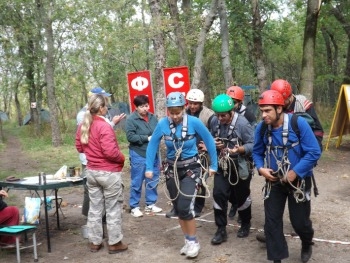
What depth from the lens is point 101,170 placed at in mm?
4867

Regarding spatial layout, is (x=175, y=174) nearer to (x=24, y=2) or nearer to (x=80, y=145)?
(x=80, y=145)

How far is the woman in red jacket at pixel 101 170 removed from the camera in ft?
16.0

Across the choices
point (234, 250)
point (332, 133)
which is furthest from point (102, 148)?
point (332, 133)

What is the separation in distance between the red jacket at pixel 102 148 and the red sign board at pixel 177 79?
9.84 feet

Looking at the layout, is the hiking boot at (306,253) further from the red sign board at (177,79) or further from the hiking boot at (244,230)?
the red sign board at (177,79)

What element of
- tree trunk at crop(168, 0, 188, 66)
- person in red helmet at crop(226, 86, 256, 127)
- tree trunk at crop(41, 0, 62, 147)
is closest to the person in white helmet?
person in red helmet at crop(226, 86, 256, 127)

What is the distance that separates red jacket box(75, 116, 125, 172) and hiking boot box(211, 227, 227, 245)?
1446 millimetres

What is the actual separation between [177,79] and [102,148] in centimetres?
325

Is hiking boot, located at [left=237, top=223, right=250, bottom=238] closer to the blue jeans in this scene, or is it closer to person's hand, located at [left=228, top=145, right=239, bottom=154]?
person's hand, located at [left=228, top=145, right=239, bottom=154]

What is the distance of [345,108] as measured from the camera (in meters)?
12.2

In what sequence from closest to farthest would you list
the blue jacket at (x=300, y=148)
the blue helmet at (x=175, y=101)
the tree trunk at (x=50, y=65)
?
1. the blue jacket at (x=300, y=148)
2. the blue helmet at (x=175, y=101)
3. the tree trunk at (x=50, y=65)

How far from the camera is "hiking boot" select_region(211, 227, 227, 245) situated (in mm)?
5148

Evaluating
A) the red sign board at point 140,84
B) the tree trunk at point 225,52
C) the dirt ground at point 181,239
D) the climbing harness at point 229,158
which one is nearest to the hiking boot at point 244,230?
the dirt ground at point 181,239

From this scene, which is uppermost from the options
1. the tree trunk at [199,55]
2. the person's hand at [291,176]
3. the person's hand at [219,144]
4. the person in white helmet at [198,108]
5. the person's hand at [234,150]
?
the tree trunk at [199,55]
